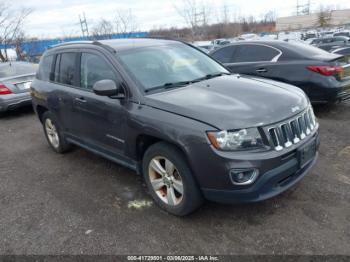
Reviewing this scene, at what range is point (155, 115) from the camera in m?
Result: 2.93

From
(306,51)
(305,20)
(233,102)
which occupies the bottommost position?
(233,102)

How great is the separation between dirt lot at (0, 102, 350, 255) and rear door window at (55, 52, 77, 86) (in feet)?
4.38

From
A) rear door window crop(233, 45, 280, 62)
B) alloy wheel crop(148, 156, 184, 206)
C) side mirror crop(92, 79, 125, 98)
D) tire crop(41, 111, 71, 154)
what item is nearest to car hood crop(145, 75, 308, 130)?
side mirror crop(92, 79, 125, 98)

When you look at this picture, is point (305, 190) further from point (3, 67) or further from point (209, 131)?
point (3, 67)

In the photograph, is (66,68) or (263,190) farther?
(66,68)

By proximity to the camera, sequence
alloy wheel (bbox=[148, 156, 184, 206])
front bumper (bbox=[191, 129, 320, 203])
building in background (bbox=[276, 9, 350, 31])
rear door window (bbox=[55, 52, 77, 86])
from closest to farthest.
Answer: front bumper (bbox=[191, 129, 320, 203]) < alloy wheel (bbox=[148, 156, 184, 206]) < rear door window (bbox=[55, 52, 77, 86]) < building in background (bbox=[276, 9, 350, 31])

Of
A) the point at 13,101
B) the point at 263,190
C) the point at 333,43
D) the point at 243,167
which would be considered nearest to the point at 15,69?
the point at 13,101

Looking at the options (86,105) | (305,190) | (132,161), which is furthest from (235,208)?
(86,105)

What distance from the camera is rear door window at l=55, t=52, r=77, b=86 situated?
13.5 ft

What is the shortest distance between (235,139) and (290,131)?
60cm

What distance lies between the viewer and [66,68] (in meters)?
4.32

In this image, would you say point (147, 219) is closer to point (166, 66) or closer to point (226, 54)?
point (166, 66)

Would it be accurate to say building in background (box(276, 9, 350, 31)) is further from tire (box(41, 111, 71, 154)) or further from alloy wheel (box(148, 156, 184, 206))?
alloy wheel (box(148, 156, 184, 206))

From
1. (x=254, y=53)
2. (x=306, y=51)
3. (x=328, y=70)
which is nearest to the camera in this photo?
(x=328, y=70)
